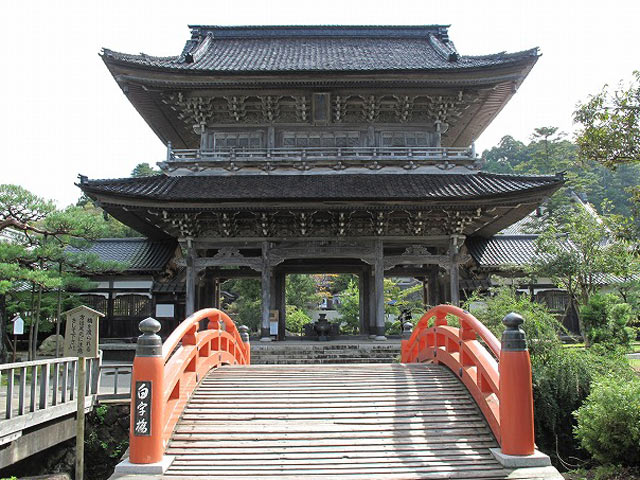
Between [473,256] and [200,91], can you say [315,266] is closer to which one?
[473,256]

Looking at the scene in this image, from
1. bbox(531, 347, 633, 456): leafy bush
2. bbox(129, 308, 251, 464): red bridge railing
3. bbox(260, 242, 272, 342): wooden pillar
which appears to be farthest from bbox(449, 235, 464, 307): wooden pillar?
bbox(129, 308, 251, 464): red bridge railing

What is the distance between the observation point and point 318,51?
68.4ft

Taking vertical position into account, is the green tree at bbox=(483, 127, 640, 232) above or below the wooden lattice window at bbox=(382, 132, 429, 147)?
above

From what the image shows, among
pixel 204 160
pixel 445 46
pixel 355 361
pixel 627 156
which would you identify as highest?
pixel 445 46

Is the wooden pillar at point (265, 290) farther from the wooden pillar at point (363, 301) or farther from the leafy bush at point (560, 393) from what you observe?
the leafy bush at point (560, 393)

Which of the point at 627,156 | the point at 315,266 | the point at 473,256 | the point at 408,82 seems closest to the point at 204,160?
the point at 315,266

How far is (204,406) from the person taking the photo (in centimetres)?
691

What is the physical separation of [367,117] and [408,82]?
1922mm

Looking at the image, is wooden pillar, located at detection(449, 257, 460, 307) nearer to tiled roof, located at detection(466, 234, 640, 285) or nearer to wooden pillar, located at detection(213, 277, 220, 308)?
tiled roof, located at detection(466, 234, 640, 285)

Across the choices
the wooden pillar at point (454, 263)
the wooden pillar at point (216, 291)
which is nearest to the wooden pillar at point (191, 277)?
the wooden pillar at point (216, 291)

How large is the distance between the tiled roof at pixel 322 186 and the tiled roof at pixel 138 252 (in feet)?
12.1

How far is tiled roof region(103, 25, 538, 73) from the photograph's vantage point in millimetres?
17438

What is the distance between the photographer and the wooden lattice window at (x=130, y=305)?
62.1ft

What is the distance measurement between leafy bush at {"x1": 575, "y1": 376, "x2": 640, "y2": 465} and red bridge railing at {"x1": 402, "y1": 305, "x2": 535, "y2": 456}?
1710mm
